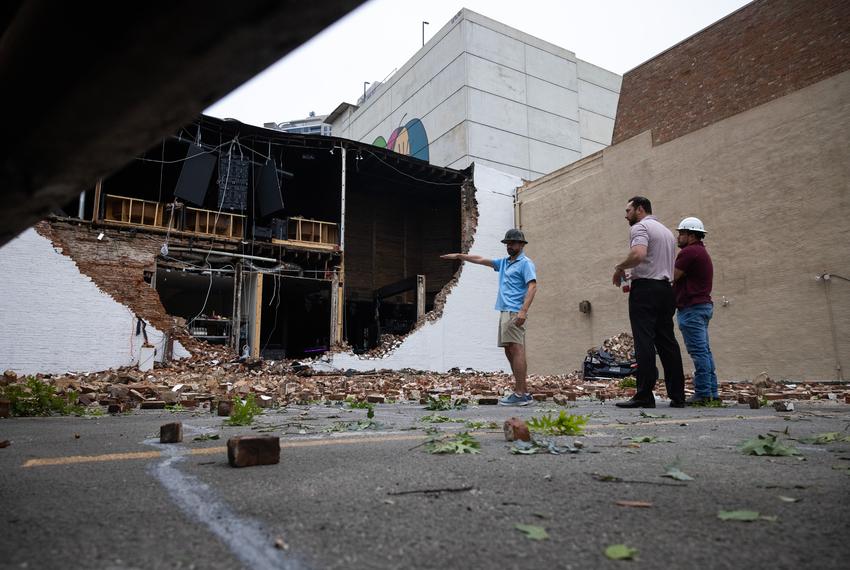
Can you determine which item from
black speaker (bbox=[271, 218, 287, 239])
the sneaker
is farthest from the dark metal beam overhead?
black speaker (bbox=[271, 218, 287, 239])

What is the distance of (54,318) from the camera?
12039 mm

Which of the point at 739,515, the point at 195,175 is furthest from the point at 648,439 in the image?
the point at 195,175

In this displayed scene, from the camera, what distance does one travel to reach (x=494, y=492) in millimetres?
1523

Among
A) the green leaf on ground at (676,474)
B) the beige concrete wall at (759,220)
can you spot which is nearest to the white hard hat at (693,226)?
the green leaf on ground at (676,474)

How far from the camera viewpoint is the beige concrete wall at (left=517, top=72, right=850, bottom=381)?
10.4 metres

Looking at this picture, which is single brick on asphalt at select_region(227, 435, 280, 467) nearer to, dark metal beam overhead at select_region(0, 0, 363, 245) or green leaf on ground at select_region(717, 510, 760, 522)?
dark metal beam overhead at select_region(0, 0, 363, 245)

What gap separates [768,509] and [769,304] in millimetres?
11639

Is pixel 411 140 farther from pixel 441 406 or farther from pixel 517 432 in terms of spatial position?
pixel 517 432

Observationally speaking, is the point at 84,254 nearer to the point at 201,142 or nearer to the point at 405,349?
the point at 201,142

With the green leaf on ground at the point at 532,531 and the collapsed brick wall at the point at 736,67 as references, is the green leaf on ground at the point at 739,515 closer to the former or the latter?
the green leaf on ground at the point at 532,531

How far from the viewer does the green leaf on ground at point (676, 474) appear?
1692 mm

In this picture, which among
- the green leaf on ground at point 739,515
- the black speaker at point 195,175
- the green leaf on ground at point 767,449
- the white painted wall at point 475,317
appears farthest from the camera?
the white painted wall at point 475,317

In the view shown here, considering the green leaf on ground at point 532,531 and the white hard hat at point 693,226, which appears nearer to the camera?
the green leaf on ground at point 532,531

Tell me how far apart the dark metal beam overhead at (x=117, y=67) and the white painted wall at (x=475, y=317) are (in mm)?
14574
